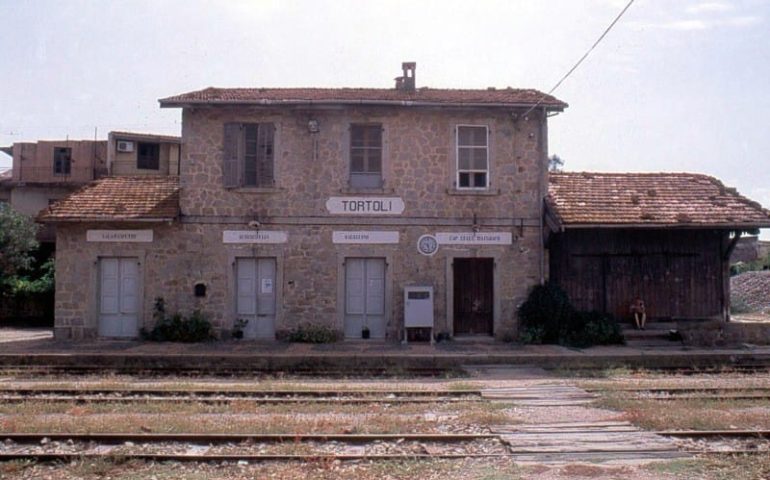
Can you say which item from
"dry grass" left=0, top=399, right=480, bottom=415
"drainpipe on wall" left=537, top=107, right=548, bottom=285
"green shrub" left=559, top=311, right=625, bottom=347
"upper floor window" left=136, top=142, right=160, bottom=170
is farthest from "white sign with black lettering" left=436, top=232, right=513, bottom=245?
"upper floor window" left=136, top=142, right=160, bottom=170

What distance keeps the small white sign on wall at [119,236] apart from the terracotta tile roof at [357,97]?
10.6 ft

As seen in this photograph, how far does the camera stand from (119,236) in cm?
1727

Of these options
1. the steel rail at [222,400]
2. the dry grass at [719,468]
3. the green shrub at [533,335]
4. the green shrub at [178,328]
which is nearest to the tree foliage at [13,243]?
the green shrub at [178,328]

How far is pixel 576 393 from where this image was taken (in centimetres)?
1089

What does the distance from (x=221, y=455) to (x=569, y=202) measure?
12.4 metres

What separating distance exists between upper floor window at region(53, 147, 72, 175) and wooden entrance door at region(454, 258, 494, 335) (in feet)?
90.9

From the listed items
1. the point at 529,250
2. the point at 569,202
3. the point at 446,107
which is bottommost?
the point at 529,250

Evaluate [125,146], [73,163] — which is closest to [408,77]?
[125,146]

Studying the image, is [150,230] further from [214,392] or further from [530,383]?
[530,383]

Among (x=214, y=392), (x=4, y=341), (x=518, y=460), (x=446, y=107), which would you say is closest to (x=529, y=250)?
(x=446, y=107)

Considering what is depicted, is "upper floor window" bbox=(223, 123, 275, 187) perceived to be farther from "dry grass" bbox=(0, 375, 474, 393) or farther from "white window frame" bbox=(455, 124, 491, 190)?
"dry grass" bbox=(0, 375, 474, 393)

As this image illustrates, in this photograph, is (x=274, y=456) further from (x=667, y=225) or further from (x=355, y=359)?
(x=667, y=225)

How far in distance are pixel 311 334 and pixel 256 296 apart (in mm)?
1736

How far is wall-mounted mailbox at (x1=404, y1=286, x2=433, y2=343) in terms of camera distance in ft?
54.6
